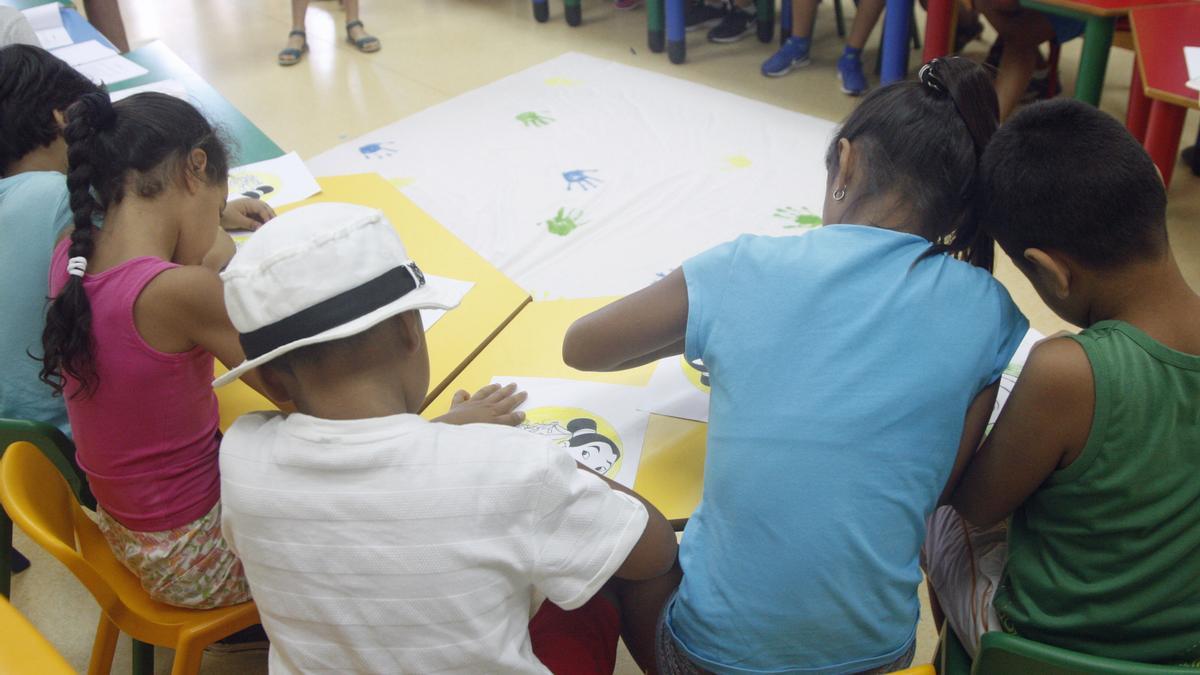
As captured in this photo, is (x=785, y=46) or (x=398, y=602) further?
(x=785, y=46)

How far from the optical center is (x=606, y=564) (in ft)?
3.06

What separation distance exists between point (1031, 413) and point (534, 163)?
2095mm

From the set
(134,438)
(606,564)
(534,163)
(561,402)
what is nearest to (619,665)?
(561,402)

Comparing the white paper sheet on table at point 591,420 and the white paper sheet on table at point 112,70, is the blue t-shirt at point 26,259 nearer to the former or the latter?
the white paper sheet on table at point 591,420

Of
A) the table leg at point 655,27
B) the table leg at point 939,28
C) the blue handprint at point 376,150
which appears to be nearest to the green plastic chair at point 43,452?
the blue handprint at point 376,150

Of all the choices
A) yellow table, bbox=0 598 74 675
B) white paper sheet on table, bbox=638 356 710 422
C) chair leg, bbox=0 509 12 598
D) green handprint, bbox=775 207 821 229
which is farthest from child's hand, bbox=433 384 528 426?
green handprint, bbox=775 207 821 229

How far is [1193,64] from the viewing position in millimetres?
2156

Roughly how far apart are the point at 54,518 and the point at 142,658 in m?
0.37

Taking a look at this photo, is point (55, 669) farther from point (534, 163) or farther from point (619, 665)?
point (534, 163)

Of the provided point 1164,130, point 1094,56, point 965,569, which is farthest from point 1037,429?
point 1094,56

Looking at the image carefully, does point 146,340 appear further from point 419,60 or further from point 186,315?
point 419,60

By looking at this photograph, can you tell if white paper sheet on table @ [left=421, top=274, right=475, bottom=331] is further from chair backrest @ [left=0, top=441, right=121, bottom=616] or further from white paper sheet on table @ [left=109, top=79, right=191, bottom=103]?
white paper sheet on table @ [left=109, top=79, right=191, bottom=103]

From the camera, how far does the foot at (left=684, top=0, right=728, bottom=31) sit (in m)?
4.42

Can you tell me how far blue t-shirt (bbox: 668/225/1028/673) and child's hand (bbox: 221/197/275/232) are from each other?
114cm
